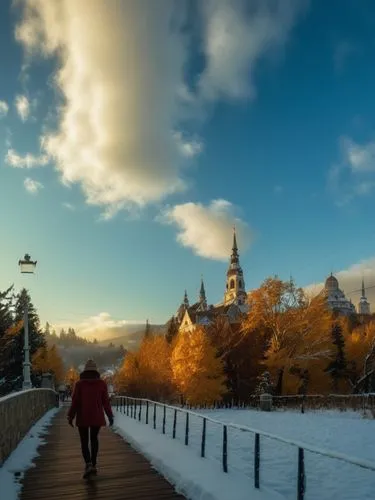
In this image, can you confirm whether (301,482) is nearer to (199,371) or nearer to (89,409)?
(89,409)

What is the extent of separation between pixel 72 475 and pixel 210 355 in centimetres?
3495

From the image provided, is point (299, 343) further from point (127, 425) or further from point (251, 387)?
point (127, 425)

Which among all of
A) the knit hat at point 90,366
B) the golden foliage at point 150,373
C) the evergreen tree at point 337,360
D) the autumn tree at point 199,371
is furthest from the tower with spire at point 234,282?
the knit hat at point 90,366

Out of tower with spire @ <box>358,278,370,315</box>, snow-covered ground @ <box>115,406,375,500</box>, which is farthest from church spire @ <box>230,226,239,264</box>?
snow-covered ground @ <box>115,406,375,500</box>

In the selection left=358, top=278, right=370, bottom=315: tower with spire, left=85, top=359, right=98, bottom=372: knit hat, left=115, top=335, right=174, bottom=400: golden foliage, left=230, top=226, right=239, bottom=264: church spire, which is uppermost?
left=230, top=226, right=239, bottom=264: church spire

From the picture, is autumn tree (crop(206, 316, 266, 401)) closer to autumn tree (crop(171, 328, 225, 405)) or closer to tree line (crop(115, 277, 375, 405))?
tree line (crop(115, 277, 375, 405))

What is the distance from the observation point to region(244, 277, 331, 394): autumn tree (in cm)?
3975

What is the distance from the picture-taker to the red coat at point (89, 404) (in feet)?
26.8

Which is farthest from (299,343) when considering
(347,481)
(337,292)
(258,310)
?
(337,292)

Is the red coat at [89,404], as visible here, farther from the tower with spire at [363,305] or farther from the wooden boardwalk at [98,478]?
the tower with spire at [363,305]

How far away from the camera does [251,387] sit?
44031 millimetres

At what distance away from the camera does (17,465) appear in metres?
8.68

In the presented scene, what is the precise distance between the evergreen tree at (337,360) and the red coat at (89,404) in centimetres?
4629

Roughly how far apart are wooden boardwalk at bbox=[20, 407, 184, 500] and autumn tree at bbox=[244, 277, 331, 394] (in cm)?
3010
